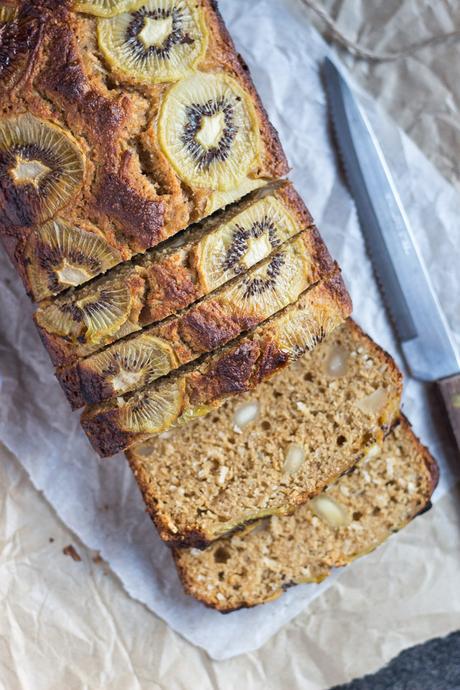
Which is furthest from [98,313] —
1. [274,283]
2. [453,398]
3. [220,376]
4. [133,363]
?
[453,398]

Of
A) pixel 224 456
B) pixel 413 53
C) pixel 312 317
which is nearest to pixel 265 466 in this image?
pixel 224 456

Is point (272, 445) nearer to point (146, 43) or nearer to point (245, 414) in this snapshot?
point (245, 414)

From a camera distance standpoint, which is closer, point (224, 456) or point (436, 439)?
point (224, 456)

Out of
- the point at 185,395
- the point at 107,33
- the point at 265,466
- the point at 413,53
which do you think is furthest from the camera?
the point at 413,53

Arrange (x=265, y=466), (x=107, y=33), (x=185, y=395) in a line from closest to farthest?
(x=107, y=33), (x=185, y=395), (x=265, y=466)

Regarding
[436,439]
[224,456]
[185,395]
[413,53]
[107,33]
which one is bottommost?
[436,439]

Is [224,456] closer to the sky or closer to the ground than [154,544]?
closer to the sky

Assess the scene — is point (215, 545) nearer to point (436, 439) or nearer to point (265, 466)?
point (265, 466)

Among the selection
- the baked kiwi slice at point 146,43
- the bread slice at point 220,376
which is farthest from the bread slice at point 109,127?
the bread slice at point 220,376
